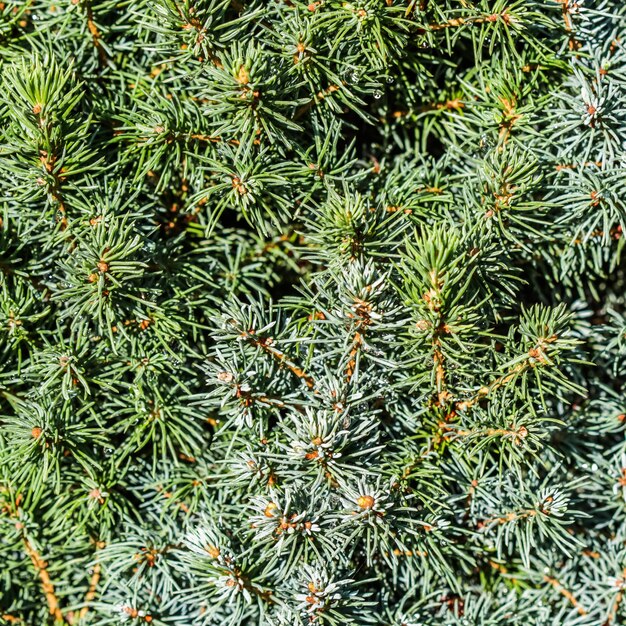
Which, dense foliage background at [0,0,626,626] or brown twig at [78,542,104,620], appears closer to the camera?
dense foliage background at [0,0,626,626]

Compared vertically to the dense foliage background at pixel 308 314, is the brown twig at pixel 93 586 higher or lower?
lower

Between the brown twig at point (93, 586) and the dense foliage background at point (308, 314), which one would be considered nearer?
the dense foliage background at point (308, 314)

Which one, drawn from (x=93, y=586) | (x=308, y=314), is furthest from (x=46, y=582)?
(x=308, y=314)

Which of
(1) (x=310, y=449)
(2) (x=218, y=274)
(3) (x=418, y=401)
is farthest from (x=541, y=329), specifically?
(2) (x=218, y=274)

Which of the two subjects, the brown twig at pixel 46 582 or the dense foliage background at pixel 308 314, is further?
the brown twig at pixel 46 582

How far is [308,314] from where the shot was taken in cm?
72

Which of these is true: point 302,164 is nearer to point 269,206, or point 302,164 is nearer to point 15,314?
point 269,206

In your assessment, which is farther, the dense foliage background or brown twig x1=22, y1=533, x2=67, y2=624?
brown twig x1=22, y1=533, x2=67, y2=624

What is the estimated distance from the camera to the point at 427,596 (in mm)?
707

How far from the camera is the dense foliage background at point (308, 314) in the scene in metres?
0.63

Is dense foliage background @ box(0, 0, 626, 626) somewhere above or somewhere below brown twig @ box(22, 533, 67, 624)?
above

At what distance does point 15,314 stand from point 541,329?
51cm

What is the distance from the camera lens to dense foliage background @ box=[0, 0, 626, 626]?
0.63 metres

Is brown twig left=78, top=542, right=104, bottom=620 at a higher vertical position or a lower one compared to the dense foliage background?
lower
